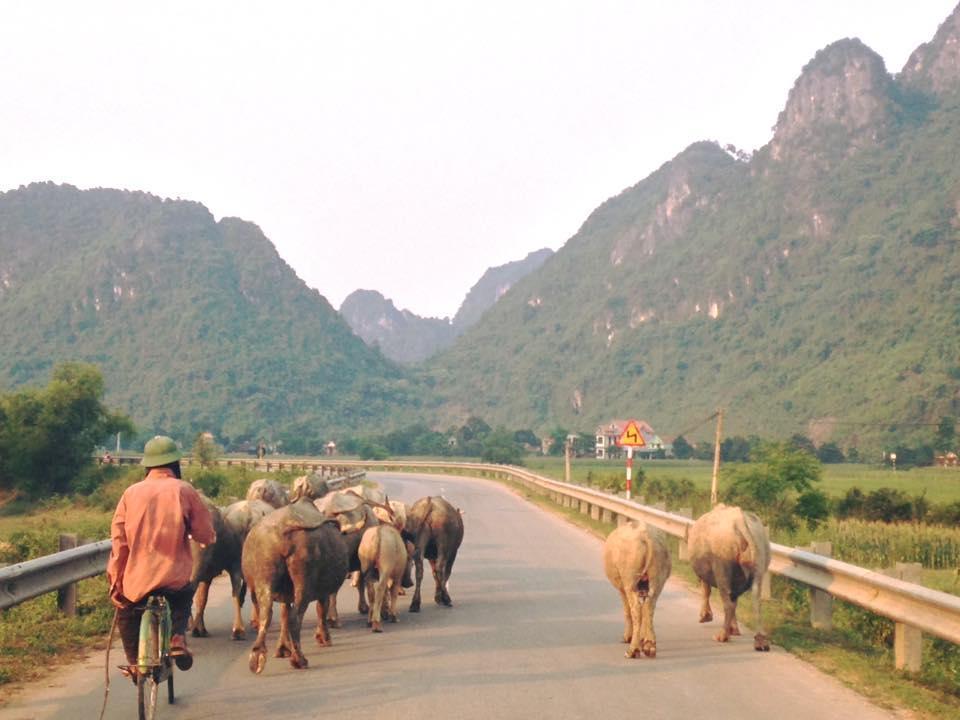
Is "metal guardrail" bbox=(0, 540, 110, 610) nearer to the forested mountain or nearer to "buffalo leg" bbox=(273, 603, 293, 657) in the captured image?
"buffalo leg" bbox=(273, 603, 293, 657)

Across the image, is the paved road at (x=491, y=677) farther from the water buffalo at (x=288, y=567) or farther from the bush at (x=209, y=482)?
the bush at (x=209, y=482)

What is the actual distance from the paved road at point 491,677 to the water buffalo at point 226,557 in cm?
29

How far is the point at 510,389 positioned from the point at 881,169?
67978mm

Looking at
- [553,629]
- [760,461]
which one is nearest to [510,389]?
[760,461]

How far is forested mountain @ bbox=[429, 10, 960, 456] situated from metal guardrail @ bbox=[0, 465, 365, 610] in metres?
90.7

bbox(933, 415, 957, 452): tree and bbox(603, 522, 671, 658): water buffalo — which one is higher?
bbox(933, 415, 957, 452): tree

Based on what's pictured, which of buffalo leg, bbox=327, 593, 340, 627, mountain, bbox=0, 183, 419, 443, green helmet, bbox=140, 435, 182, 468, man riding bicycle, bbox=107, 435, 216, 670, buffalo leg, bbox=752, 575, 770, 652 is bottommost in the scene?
buffalo leg, bbox=327, 593, 340, 627

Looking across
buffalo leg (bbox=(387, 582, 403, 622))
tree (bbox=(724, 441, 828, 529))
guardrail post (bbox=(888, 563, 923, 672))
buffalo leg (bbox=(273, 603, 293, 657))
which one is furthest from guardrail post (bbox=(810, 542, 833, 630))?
tree (bbox=(724, 441, 828, 529))

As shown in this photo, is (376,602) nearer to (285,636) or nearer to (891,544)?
(285,636)

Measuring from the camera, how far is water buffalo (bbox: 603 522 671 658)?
944cm

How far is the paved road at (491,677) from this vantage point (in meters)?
7.46

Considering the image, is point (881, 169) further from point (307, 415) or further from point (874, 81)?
point (307, 415)

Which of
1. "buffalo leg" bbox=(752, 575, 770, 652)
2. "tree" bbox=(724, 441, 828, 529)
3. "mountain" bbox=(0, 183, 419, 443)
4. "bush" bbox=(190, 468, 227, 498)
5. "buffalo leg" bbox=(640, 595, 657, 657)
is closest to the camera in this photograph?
"buffalo leg" bbox=(640, 595, 657, 657)

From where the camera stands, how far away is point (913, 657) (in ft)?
30.1
